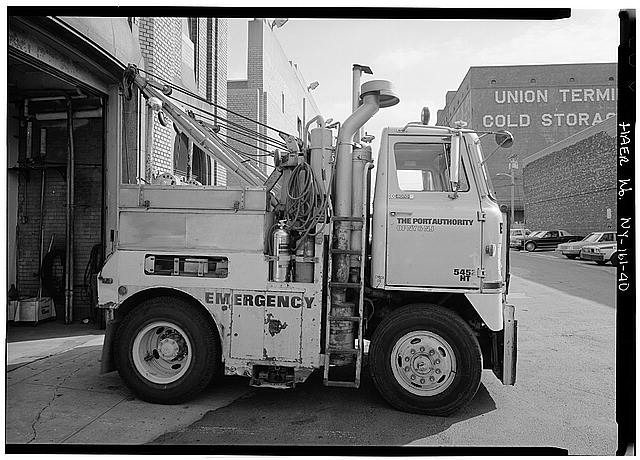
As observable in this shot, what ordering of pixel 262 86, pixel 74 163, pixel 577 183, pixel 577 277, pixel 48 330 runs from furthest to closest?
pixel 577 183, pixel 262 86, pixel 577 277, pixel 74 163, pixel 48 330

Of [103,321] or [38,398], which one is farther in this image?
[103,321]

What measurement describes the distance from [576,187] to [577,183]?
14.6 inches

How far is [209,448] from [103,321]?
514 cm

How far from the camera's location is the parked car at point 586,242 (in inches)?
1017

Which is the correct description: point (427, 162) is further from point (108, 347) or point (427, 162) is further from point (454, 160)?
point (108, 347)

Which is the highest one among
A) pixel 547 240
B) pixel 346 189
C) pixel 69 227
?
pixel 346 189

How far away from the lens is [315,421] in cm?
523

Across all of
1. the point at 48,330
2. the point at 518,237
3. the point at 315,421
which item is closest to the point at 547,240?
the point at 518,237

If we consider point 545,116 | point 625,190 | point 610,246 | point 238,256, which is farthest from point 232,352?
point 545,116

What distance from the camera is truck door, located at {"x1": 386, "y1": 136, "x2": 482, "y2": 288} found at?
5414 millimetres

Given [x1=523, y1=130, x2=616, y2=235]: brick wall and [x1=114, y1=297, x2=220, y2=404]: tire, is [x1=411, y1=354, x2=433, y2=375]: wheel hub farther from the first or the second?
[x1=523, y1=130, x2=616, y2=235]: brick wall

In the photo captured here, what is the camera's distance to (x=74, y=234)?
32.1ft

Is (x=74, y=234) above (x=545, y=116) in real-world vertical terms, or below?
below

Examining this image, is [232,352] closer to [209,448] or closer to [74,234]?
A: [209,448]
